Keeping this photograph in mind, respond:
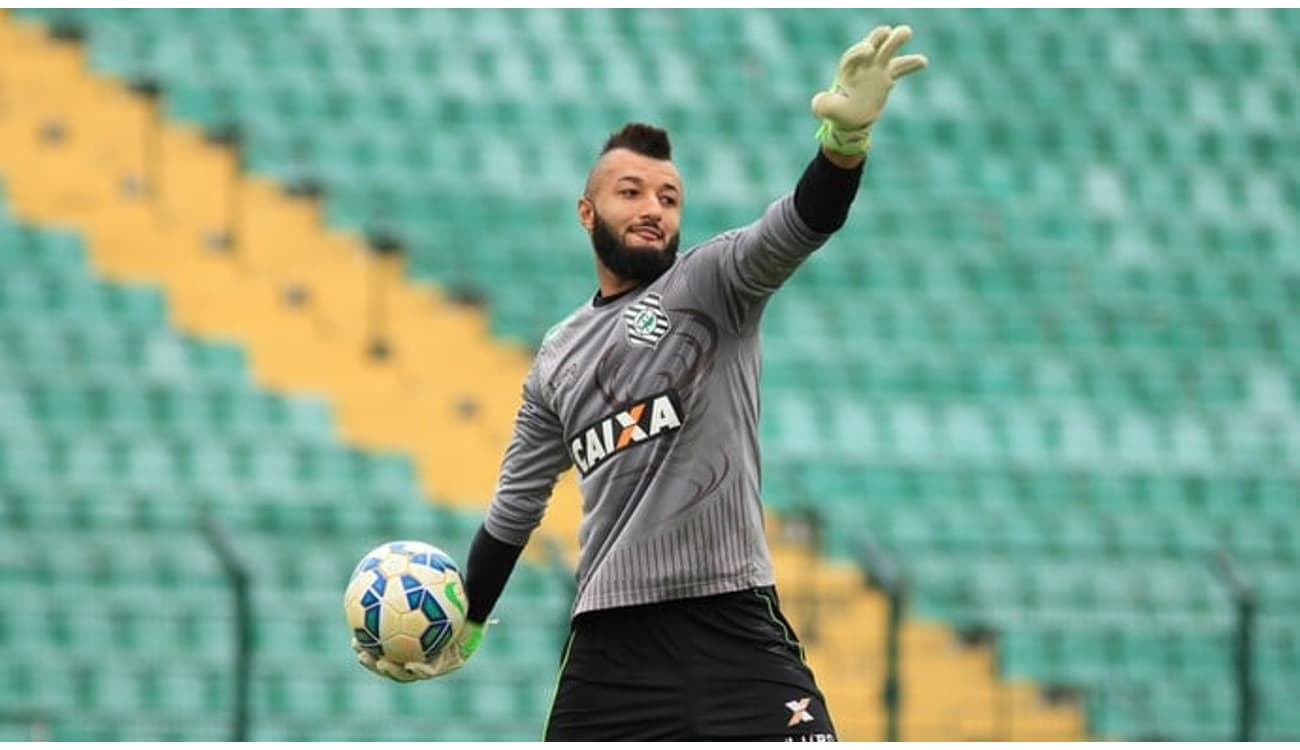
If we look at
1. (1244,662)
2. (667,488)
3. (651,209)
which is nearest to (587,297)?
(1244,662)

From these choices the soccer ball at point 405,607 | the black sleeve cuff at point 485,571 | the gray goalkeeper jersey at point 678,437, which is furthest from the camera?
the black sleeve cuff at point 485,571

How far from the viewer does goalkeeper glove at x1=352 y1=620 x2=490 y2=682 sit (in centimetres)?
559

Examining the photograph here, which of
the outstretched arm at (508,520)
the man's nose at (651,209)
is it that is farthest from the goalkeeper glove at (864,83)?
the outstretched arm at (508,520)

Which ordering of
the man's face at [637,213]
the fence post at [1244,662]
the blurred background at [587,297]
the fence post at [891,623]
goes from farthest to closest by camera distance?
the blurred background at [587,297] → the fence post at [1244,662] → the fence post at [891,623] → the man's face at [637,213]

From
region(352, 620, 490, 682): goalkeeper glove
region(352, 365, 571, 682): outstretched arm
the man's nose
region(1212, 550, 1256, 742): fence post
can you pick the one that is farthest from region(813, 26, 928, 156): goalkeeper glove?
region(1212, 550, 1256, 742): fence post

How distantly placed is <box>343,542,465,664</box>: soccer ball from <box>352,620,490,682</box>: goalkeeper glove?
1 cm

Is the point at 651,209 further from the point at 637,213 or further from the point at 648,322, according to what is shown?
the point at 648,322

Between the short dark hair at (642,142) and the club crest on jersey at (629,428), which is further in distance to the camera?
the short dark hair at (642,142)

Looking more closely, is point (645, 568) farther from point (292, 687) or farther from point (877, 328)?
point (877, 328)

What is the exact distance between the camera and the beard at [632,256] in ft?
17.3

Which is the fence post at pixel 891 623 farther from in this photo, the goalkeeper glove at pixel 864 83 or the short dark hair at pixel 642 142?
the goalkeeper glove at pixel 864 83

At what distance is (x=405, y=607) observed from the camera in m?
5.55

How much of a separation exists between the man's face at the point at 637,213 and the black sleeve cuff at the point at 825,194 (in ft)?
1.53

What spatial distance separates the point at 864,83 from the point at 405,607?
1.56 metres
